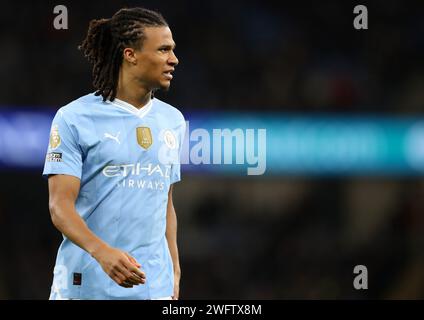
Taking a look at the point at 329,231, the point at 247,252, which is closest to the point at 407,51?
the point at 329,231

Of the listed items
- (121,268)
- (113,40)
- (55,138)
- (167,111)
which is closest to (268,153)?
(167,111)

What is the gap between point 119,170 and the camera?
4.11 meters

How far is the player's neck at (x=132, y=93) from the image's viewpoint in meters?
4.28

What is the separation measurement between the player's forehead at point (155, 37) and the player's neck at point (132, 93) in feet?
0.61

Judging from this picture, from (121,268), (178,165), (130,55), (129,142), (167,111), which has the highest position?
(130,55)

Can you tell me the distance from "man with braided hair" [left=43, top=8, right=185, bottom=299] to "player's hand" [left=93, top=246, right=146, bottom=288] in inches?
3.3

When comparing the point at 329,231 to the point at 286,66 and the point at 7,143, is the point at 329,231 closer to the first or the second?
the point at 286,66

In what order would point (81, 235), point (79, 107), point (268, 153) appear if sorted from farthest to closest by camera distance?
point (268, 153) < point (79, 107) < point (81, 235)

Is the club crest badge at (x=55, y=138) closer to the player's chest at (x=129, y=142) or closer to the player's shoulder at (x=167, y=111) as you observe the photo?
the player's chest at (x=129, y=142)

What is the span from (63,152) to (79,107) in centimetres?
23

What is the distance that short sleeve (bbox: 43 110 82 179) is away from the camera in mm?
4023

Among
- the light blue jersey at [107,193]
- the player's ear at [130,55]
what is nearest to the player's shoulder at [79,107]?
the light blue jersey at [107,193]

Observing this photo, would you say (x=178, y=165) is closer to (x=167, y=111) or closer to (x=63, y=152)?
(x=167, y=111)

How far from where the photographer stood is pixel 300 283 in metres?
10.4
